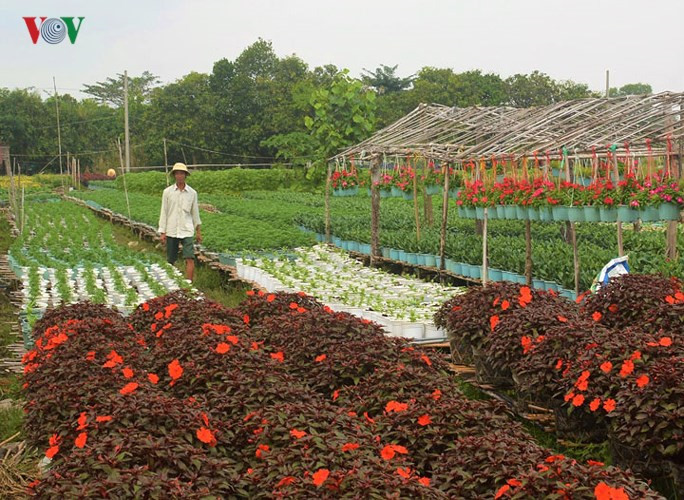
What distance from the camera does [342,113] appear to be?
70.3ft

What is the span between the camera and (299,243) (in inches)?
567

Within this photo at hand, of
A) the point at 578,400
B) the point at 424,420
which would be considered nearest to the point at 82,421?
the point at 424,420

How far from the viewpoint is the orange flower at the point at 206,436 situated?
163 inches

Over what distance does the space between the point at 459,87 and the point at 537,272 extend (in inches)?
1505

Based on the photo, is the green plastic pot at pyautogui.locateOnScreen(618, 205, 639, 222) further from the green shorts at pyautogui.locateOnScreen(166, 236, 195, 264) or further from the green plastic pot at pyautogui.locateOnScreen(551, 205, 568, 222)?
the green shorts at pyautogui.locateOnScreen(166, 236, 195, 264)

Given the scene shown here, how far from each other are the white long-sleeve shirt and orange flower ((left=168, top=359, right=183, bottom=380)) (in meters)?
→ 6.86

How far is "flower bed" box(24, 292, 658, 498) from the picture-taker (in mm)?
3598

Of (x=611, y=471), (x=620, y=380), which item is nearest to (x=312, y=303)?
(x=620, y=380)

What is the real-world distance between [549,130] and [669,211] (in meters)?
3.89

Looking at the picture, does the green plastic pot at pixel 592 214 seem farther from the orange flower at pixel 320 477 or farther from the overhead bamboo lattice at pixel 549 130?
the orange flower at pixel 320 477

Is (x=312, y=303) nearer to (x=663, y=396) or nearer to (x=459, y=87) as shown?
(x=663, y=396)

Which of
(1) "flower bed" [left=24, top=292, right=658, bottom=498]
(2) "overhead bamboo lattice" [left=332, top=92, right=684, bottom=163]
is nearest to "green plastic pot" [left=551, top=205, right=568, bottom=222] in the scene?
(2) "overhead bamboo lattice" [left=332, top=92, right=684, bottom=163]

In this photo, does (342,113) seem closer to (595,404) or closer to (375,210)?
(375,210)

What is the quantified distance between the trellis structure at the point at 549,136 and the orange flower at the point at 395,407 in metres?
5.03
